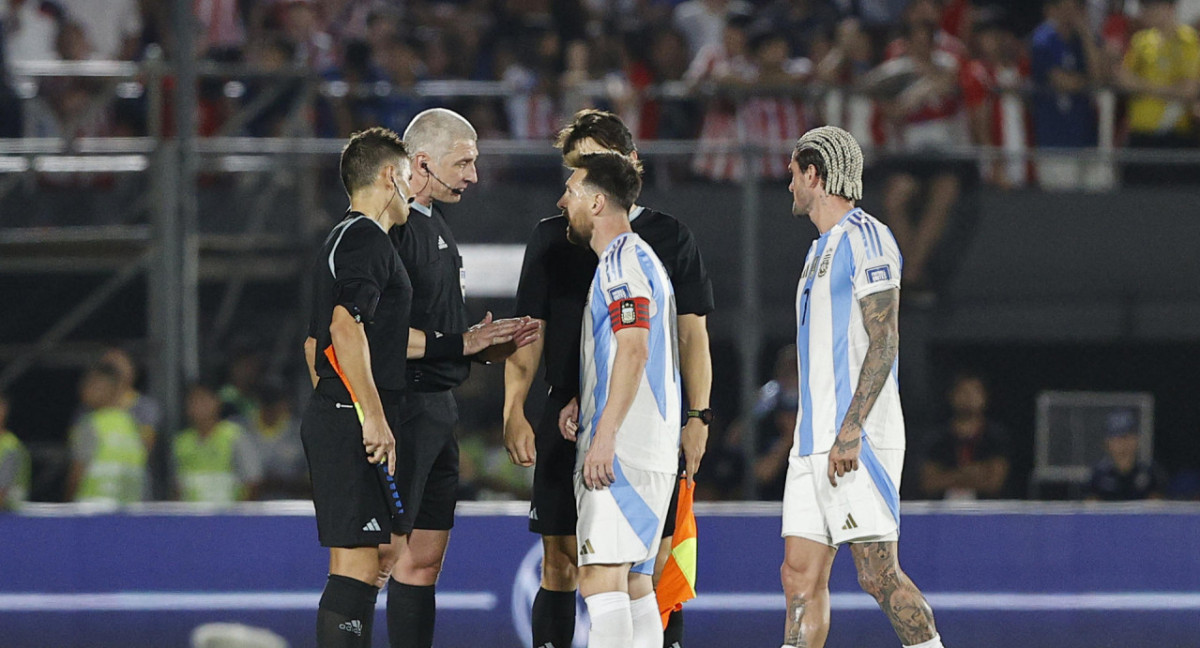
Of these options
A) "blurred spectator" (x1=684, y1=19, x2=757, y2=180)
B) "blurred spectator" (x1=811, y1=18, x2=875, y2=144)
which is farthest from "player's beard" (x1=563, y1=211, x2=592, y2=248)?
"blurred spectator" (x1=811, y1=18, x2=875, y2=144)

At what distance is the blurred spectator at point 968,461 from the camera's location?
9711 mm

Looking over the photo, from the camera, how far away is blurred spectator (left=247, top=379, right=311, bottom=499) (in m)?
9.60

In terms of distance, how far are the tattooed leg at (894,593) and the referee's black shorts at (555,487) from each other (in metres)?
0.77

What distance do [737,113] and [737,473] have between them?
109 inches

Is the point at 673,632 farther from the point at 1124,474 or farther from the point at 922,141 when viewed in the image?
the point at 922,141

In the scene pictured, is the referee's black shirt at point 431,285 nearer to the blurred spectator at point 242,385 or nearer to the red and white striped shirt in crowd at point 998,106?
the blurred spectator at point 242,385

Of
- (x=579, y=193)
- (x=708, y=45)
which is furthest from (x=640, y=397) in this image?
(x=708, y=45)

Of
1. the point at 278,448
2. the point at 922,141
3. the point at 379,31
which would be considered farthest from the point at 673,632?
the point at 379,31

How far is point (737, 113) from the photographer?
11.0 metres

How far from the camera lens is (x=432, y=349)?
5.95 meters

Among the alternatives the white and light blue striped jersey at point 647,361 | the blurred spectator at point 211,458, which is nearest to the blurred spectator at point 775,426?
the blurred spectator at point 211,458

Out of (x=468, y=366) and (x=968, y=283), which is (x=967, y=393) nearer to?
(x=968, y=283)

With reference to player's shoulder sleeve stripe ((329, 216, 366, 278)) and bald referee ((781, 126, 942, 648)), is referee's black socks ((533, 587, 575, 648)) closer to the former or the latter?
bald referee ((781, 126, 942, 648))

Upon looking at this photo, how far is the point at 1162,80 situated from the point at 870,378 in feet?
23.0
